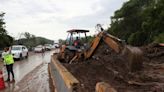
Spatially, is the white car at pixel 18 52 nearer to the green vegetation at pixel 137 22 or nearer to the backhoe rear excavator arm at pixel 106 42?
the green vegetation at pixel 137 22

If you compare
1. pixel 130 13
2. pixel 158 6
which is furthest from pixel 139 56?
pixel 130 13

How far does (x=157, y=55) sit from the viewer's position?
21.0 m

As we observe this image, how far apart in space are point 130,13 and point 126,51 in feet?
163

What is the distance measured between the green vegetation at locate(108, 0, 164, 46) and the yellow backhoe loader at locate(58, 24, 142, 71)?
23.6m

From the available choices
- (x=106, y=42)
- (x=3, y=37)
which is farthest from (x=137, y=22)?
(x=106, y=42)

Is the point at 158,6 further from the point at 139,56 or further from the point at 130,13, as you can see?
the point at 139,56

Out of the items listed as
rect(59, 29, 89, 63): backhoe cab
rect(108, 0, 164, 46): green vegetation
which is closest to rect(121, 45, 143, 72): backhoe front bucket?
rect(59, 29, 89, 63): backhoe cab

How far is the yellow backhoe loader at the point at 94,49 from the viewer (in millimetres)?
11984

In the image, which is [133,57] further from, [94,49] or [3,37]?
[3,37]

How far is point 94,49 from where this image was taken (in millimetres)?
17203

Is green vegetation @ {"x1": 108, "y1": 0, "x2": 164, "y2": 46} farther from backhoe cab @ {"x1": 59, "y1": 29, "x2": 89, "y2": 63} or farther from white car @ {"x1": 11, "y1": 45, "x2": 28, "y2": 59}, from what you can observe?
backhoe cab @ {"x1": 59, "y1": 29, "x2": 89, "y2": 63}

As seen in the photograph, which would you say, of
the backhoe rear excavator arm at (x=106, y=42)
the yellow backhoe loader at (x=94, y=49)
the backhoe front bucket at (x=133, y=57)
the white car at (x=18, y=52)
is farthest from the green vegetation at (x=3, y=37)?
the backhoe front bucket at (x=133, y=57)

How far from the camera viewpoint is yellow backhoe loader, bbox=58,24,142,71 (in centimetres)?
1198

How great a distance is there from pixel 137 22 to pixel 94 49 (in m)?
43.5
